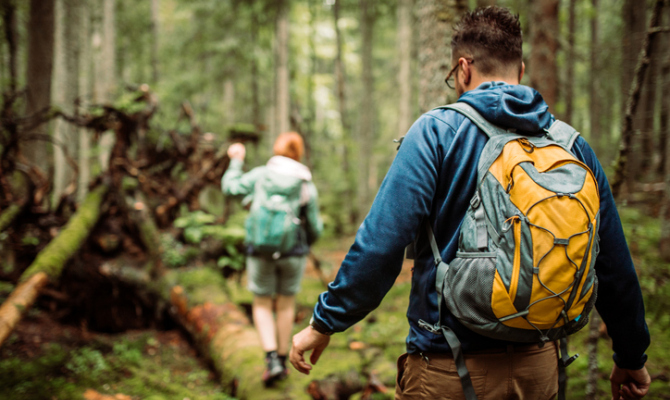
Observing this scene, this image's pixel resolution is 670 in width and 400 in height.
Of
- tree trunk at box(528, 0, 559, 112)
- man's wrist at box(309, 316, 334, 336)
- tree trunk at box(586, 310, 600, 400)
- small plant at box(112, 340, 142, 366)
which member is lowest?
small plant at box(112, 340, 142, 366)

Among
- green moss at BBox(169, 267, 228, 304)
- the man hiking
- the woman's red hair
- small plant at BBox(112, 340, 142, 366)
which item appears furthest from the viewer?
green moss at BBox(169, 267, 228, 304)

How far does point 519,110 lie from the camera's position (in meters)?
1.56

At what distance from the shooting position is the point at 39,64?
7.02m

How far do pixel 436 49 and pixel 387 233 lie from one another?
108 inches

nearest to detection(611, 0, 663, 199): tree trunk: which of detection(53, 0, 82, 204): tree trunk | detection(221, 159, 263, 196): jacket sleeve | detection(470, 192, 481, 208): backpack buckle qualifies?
detection(470, 192, 481, 208): backpack buckle

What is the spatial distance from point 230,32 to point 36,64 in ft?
29.9

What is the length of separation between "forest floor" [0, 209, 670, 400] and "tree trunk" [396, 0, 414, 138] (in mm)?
6129

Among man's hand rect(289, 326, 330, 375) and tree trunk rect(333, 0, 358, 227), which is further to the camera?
tree trunk rect(333, 0, 358, 227)

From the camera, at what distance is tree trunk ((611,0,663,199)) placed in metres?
2.73

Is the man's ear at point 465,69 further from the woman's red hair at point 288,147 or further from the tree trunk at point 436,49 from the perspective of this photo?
the woman's red hair at point 288,147

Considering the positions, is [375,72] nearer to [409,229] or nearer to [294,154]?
[294,154]

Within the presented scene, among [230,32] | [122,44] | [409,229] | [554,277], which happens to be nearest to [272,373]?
[409,229]

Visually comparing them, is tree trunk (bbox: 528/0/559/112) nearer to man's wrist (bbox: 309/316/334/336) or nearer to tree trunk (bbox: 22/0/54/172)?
man's wrist (bbox: 309/316/334/336)

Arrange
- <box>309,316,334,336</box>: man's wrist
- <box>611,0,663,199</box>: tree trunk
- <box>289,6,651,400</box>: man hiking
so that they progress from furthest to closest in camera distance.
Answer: <box>611,0,663,199</box>: tree trunk, <box>309,316,334,336</box>: man's wrist, <box>289,6,651,400</box>: man hiking
